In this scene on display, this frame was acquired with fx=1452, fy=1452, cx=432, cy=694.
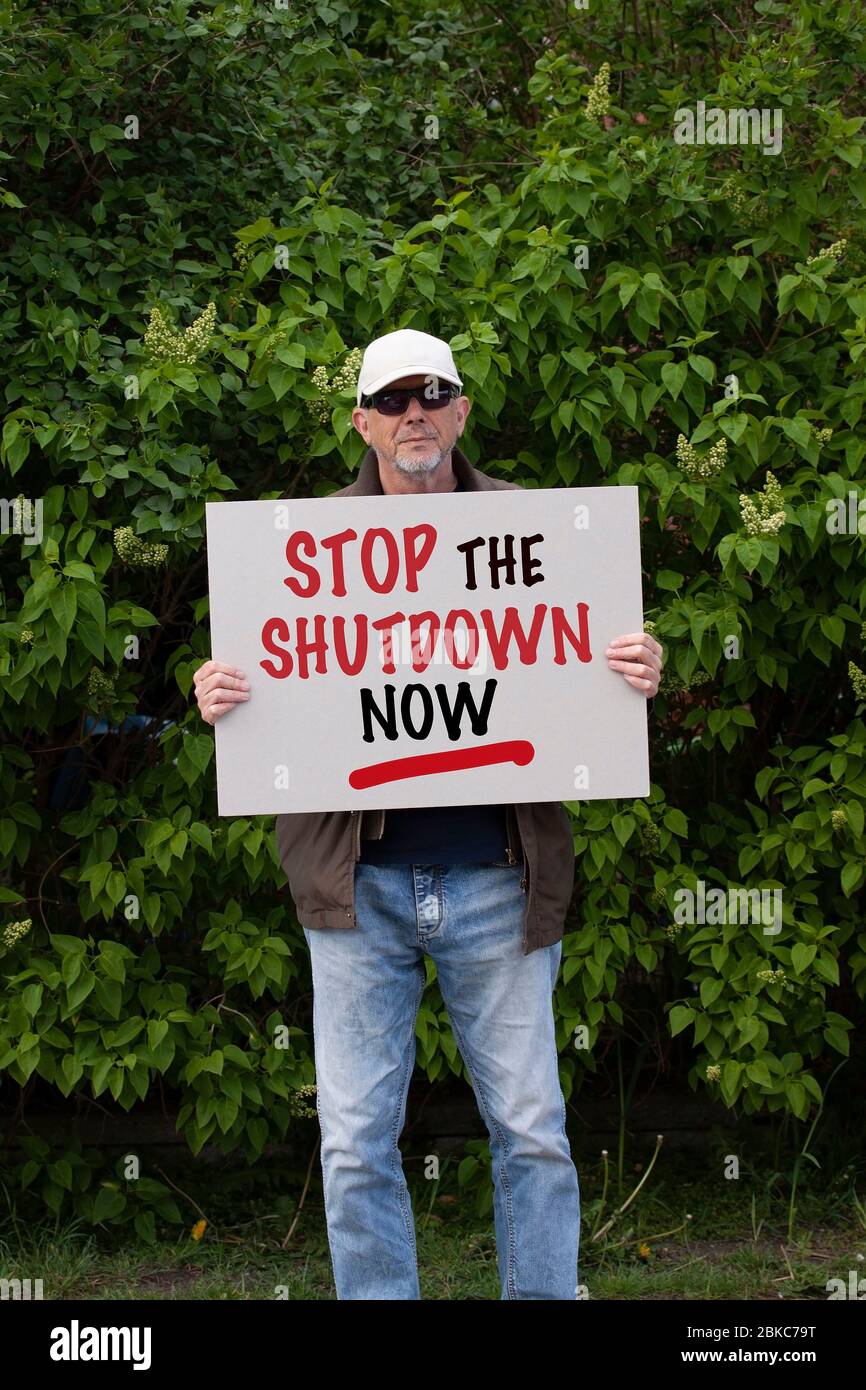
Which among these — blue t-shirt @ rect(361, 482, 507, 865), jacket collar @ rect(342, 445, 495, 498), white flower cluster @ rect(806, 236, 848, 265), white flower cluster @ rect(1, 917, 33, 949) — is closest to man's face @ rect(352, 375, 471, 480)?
jacket collar @ rect(342, 445, 495, 498)

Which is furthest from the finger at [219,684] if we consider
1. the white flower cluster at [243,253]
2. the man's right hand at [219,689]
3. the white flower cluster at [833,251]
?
the white flower cluster at [833,251]

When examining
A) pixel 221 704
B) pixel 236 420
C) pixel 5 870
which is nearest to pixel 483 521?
pixel 221 704

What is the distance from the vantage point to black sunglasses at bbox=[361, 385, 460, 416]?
270 cm

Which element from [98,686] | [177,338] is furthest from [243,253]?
[98,686]

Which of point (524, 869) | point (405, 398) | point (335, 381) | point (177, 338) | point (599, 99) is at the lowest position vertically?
point (524, 869)

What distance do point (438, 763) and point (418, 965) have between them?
397 mm

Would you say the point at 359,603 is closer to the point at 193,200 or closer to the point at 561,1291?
the point at 561,1291

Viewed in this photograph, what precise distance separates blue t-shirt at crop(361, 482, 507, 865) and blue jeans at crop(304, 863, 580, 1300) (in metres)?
0.02

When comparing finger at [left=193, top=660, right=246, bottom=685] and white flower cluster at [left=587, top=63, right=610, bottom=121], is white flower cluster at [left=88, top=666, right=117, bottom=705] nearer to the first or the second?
finger at [left=193, top=660, right=246, bottom=685]

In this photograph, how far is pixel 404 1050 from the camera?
2.74 metres

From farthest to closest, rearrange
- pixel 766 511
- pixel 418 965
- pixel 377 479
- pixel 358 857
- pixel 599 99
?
pixel 599 99
pixel 766 511
pixel 377 479
pixel 418 965
pixel 358 857

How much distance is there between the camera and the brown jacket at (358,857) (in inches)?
104

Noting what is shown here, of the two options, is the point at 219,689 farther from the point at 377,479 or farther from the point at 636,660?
the point at 636,660

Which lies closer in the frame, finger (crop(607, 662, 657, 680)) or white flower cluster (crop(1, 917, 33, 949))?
finger (crop(607, 662, 657, 680))
